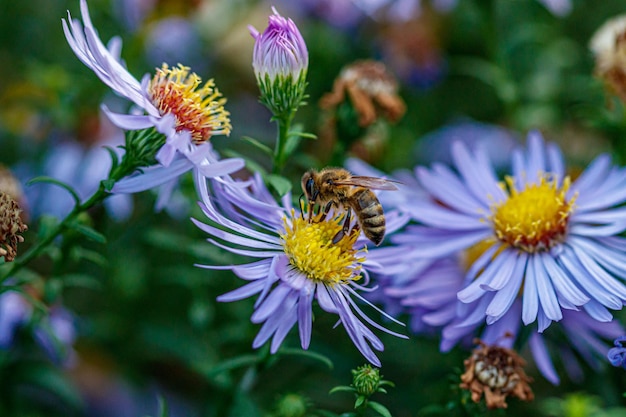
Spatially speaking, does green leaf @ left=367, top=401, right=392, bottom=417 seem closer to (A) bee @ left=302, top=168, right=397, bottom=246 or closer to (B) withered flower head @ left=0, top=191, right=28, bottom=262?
(A) bee @ left=302, top=168, right=397, bottom=246

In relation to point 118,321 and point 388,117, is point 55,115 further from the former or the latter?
point 388,117

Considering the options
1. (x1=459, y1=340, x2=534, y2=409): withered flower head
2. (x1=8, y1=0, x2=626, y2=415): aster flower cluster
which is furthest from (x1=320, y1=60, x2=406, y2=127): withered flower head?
(x1=459, y1=340, x2=534, y2=409): withered flower head

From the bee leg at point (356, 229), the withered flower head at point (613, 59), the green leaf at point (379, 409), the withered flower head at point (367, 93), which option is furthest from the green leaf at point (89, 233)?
the withered flower head at point (613, 59)

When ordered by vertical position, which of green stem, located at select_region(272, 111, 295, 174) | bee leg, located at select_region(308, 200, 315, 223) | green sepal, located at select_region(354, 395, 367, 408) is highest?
green stem, located at select_region(272, 111, 295, 174)

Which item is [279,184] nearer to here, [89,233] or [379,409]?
[89,233]

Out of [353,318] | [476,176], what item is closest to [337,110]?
[476,176]

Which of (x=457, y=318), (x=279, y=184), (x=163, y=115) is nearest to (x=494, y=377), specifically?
(x=457, y=318)
